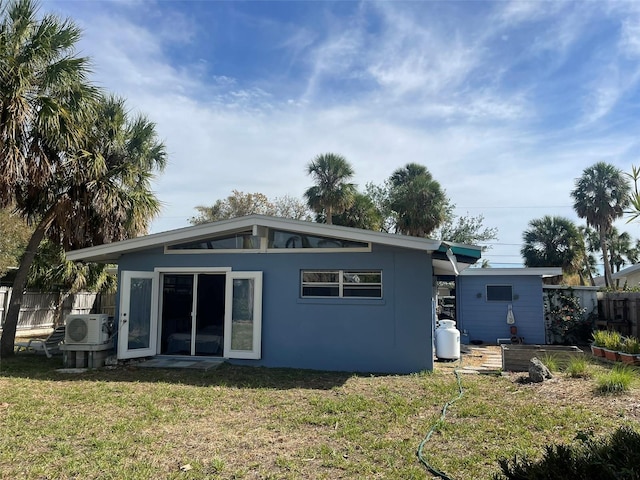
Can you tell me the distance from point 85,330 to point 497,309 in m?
12.0

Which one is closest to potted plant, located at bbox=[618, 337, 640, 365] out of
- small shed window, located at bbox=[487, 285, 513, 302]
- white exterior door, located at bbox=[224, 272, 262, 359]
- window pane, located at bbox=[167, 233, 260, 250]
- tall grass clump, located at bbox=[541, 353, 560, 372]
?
tall grass clump, located at bbox=[541, 353, 560, 372]

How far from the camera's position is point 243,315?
31.8 feet

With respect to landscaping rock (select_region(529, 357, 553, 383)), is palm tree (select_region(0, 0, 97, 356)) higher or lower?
higher

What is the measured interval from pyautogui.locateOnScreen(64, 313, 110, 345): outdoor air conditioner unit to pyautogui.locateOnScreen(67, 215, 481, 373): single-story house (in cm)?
44

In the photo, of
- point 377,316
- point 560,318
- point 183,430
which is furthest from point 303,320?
point 560,318

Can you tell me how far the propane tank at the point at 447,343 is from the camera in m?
10.9

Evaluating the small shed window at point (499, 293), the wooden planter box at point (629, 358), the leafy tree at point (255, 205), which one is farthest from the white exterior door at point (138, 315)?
the leafy tree at point (255, 205)

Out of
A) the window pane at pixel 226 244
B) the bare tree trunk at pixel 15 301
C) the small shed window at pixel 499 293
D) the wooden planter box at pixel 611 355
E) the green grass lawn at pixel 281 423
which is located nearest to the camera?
the green grass lawn at pixel 281 423

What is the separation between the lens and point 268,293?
31.6ft

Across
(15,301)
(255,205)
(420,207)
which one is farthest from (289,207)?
(15,301)

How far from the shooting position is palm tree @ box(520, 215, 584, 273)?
22469mm

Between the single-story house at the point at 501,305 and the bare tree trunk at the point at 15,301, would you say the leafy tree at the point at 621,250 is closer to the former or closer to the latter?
the single-story house at the point at 501,305

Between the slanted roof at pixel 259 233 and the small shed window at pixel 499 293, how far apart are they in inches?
219

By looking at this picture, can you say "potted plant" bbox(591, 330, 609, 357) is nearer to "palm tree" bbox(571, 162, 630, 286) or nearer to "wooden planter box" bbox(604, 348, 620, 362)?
"wooden planter box" bbox(604, 348, 620, 362)
